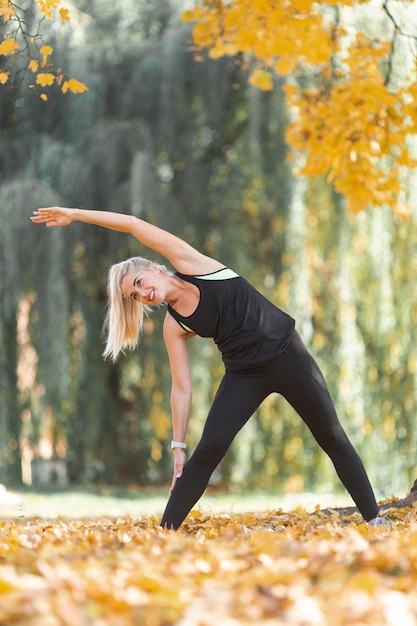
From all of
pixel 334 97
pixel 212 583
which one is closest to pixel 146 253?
pixel 334 97

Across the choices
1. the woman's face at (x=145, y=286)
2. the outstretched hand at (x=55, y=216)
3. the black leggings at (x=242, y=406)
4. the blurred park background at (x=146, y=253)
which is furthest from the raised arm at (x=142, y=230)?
the blurred park background at (x=146, y=253)

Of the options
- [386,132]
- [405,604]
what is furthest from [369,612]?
[386,132]

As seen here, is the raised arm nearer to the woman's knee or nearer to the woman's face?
the woman's face

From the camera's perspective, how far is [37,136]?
10.3 meters

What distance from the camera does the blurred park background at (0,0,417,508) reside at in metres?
9.40

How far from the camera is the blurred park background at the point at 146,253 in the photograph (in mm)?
9398

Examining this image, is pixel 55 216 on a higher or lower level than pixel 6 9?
lower

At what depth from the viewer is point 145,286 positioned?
157 inches

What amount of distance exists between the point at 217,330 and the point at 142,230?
0.56 m

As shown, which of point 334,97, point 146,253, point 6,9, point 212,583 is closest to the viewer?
point 212,583

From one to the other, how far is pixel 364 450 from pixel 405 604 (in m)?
7.41

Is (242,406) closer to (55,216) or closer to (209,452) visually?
(209,452)

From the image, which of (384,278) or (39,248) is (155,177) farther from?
(384,278)

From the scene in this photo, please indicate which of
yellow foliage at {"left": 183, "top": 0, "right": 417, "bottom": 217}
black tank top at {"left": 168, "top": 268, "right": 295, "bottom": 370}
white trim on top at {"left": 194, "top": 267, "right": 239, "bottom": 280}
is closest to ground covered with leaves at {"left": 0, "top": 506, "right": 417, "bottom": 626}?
black tank top at {"left": 168, "top": 268, "right": 295, "bottom": 370}
